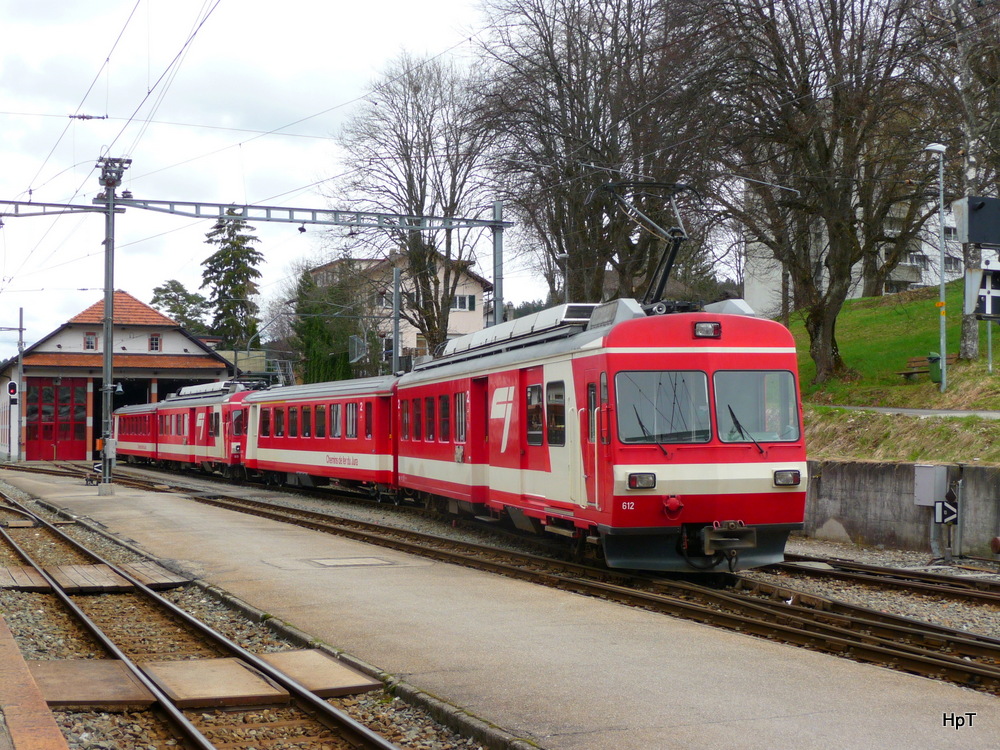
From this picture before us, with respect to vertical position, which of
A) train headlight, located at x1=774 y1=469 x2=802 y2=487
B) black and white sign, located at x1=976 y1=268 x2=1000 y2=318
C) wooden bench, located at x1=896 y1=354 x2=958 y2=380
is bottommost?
train headlight, located at x1=774 y1=469 x2=802 y2=487

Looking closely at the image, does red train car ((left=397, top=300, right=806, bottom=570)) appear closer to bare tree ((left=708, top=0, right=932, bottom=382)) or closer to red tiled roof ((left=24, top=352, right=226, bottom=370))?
bare tree ((left=708, top=0, right=932, bottom=382))

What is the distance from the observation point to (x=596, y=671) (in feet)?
23.9

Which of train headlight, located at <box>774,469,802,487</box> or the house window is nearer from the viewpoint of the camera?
train headlight, located at <box>774,469,802,487</box>

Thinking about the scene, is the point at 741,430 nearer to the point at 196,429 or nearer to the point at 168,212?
the point at 168,212

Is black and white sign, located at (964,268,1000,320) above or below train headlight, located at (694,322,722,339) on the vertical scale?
below

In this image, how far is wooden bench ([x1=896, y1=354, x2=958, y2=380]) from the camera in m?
25.9

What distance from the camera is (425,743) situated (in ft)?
20.4

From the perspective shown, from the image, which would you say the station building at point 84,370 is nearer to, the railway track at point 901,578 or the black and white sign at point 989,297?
the railway track at point 901,578

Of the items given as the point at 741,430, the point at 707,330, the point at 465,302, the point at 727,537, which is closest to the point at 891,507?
the point at 741,430

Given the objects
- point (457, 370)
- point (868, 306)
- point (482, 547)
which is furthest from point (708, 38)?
point (868, 306)

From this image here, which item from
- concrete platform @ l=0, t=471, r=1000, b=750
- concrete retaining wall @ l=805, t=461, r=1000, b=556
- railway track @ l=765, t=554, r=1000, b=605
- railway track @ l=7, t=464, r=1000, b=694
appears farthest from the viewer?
concrete retaining wall @ l=805, t=461, r=1000, b=556

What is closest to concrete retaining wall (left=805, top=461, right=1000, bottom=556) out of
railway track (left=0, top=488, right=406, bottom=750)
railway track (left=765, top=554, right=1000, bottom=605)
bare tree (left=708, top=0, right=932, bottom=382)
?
railway track (left=765, top=554, right=1000, bottom=605)

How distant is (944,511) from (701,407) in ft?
17.3

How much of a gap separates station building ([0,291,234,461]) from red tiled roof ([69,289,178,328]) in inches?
2.2
